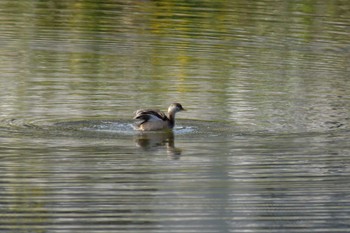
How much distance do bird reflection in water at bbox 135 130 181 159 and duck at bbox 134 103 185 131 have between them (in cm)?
6

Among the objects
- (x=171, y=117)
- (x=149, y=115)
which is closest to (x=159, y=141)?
(x=149, y=115)

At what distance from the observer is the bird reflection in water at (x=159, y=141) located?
49.4 ft

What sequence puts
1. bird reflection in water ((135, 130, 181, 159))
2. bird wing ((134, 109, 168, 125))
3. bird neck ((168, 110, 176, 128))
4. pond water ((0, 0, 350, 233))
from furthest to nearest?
bird neck ((168, 110, 176, 128)) → bird wing ((134, 109, 168, 125)) → bird reflection in water ((135, 130, 181, 159)) → pond water ((0, 0, 350, 233))

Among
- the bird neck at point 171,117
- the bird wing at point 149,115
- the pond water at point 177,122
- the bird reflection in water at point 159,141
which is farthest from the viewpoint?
the bird neck at point 171,117

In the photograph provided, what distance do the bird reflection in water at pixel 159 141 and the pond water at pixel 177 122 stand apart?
0.06ft

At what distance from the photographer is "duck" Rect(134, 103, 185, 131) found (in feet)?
52.6

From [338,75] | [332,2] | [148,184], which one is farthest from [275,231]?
[332,2]

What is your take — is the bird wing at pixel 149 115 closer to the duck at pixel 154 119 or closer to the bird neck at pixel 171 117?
the duck at pixel 154 119

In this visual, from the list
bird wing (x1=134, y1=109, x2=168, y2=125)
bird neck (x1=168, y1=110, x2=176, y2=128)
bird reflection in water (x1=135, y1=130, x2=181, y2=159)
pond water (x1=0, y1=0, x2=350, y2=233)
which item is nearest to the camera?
pond water (x1=0, y1=0, x2=350, y2=233)

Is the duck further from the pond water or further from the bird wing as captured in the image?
the pond water

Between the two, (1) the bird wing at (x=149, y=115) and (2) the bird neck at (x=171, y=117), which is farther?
(2) the bird neck at (x=171, y=117)

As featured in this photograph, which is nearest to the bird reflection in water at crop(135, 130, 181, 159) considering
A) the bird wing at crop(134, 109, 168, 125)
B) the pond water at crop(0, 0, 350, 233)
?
the pond water at crop(0, 0, 350, 233)

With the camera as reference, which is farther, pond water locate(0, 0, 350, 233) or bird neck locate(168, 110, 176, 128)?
bird neck locate(168, 110, 176, 128)

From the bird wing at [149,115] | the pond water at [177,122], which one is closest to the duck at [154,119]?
the bird wing at [149,115]
